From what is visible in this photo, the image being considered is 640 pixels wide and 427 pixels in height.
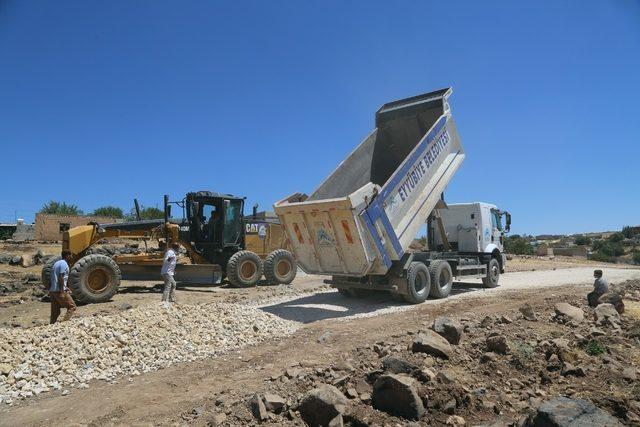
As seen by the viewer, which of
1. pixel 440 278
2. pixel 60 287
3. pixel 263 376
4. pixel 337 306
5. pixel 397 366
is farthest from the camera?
pixel 440 278

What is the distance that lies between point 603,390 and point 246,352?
14.4ft

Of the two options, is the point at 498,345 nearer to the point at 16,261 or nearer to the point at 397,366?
the point at 397,366

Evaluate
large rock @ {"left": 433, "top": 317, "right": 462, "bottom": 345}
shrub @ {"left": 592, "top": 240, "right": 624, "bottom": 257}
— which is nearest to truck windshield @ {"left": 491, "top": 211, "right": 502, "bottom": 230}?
large rock @ {"left": 433, "top": 317, "right": 462, "bottom": 345}

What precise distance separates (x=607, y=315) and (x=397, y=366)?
5.23 m

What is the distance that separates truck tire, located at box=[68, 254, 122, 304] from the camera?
35.4 feet

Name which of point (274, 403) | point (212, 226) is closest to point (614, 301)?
point (274, 403)

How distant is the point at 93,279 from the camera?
440 inches

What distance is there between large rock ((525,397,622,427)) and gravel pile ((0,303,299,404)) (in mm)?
4441

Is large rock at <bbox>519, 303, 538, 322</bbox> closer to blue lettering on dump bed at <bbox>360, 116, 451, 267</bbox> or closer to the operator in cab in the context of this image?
blue lettering on dump bed at <bbox>360, 116, 451, 267</bbox>

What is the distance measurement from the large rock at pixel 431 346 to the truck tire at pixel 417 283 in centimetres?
454

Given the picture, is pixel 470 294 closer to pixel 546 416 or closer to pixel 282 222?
pixel 282 222

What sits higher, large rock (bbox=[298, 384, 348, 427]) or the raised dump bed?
the raised dump bed

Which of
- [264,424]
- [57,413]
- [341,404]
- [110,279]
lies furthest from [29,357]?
[110,279]

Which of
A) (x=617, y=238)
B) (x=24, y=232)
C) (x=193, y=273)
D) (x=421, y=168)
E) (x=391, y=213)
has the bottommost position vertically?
(x=193, y=273)
